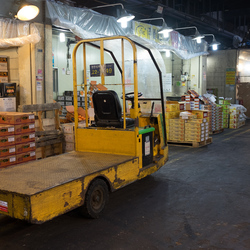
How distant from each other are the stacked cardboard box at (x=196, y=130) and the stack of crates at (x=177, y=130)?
13 centimetres

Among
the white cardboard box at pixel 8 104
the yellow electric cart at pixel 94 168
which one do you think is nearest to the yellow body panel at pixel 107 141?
the yellow electric cart at pixel 94 168

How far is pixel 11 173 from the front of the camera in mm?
4465

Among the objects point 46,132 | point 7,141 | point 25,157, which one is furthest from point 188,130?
point 7,141

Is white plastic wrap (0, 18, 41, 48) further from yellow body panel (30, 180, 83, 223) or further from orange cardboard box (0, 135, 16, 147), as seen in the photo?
yellow body panel (30, 180, 83, 223)

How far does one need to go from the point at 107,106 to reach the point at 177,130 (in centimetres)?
518

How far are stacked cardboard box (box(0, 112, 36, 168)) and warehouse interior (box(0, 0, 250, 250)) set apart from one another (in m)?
0.02

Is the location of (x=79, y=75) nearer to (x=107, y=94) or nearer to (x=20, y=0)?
(x=20, y=0)

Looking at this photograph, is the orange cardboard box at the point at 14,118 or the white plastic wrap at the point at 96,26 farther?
the white plastic wrap at the point at 96,26

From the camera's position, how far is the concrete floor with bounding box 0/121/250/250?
3.83 meters

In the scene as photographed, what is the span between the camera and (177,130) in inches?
405

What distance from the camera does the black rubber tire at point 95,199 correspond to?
437cm

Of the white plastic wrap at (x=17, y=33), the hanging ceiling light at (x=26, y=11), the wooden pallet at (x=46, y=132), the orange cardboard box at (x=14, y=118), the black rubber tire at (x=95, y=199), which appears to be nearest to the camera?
the black rubber tire at (x=95, y=199)

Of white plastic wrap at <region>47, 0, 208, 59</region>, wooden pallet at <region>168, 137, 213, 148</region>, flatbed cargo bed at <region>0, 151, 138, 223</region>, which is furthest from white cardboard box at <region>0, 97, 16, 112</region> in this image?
wooden pallet at <region>168, 137, 213, 148</region>

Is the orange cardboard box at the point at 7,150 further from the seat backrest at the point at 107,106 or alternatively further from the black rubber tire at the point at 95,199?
the black rubber tire at the point at 95,199
